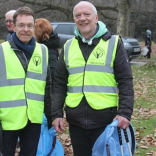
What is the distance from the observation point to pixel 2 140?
3.07 metres

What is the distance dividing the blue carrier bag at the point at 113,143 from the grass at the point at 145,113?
2076mm

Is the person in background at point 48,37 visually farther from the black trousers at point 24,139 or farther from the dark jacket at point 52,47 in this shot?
the black trousers at point 24,139

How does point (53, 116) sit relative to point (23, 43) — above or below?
below

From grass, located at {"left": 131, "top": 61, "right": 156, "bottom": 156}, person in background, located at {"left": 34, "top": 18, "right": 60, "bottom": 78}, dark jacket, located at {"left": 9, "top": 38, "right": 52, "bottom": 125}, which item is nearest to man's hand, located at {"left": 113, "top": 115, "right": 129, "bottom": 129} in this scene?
dark jacket, located at {"left": 9, "top": 38, "right": 52, "bottom": 125}

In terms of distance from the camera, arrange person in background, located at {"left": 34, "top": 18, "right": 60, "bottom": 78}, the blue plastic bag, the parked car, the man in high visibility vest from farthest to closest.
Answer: the parked car
person in background, located at {"left": 34, "top": 18, "right": 60, "bottom": 78}
the blue plastic bag
the man in high visibility vest

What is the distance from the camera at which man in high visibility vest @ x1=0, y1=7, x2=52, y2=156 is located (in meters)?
3.02

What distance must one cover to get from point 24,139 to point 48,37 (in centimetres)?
177

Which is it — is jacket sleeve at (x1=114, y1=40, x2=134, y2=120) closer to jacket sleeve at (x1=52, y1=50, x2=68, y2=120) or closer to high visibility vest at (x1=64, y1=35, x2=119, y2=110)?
high visibility vest at (x1=64, y1=35, x2=119, y2=110)

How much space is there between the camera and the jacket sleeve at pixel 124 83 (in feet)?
9.70

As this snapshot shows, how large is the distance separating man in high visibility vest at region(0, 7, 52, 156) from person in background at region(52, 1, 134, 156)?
1.04ft

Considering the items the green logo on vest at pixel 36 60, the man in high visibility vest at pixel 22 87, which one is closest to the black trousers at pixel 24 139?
the man in high visibility vest at pixel 22 87

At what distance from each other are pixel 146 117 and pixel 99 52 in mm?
4110

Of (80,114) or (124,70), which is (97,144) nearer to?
(80,114)

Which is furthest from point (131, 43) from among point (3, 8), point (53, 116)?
point (3, 8)
